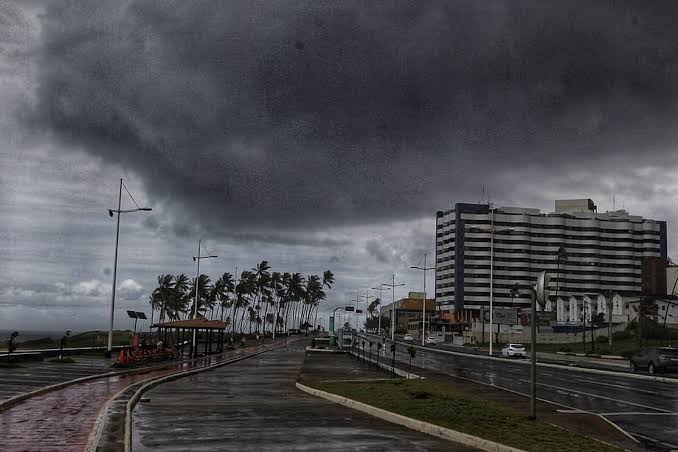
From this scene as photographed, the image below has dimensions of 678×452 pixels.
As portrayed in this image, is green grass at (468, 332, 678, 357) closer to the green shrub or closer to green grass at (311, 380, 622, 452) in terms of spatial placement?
the green shrub

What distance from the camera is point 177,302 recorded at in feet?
539

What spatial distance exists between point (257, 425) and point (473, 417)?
537cm

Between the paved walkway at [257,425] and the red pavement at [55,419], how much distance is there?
1200 mm

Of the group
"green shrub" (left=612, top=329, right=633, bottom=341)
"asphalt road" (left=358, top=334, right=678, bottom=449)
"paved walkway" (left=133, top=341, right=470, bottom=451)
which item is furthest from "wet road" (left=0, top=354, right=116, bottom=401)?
"green shrub" (left=612, top=329, right=633, bottom=341)

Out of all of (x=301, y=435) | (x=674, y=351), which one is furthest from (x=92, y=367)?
(x=674, y=351)

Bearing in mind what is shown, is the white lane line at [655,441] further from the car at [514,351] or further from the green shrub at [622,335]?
the green shrub at [622,335]

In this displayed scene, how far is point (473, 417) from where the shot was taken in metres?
17.1

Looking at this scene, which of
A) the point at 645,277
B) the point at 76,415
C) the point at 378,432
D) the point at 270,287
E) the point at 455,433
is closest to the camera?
the point at 455,433

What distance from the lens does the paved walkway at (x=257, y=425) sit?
13.8 meters

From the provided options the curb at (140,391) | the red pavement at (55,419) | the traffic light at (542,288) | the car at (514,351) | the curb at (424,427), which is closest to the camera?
the red pavement at (55,419)

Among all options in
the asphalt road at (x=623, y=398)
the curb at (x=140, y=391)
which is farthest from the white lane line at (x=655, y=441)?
the curb at (x=140, y=391)

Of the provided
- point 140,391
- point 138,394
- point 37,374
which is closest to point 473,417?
point 138,394

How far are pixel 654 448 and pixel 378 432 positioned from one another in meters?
6.06

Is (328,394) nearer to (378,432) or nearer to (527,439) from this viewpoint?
(378,432)
